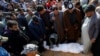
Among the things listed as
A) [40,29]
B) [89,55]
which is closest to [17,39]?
[40,29]

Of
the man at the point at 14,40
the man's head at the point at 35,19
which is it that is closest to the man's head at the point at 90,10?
the man at the point at 14,40

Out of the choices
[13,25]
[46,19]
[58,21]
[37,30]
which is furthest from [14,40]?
[58,21]

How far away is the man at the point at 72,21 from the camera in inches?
275

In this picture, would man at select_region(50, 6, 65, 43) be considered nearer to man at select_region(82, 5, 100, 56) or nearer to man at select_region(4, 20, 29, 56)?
man at select_region(82, 5, 100, 56)

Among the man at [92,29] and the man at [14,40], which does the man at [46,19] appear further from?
the man at [92,29]

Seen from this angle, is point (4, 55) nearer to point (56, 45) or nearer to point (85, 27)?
point (85, 27)

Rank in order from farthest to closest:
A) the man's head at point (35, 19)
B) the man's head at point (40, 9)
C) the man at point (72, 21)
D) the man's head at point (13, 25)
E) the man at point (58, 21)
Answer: the man at point (58, 21) → the man at point (72, 21) → the man's head at point (40, 9) → the man's head at point (35, 19) → the man's head at point (13, 25)

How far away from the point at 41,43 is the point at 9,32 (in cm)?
146

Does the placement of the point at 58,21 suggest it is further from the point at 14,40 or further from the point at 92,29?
the point at 14,40

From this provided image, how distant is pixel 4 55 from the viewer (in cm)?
491

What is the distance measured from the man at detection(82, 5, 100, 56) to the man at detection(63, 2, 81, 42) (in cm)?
127

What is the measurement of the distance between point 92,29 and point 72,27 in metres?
1.54

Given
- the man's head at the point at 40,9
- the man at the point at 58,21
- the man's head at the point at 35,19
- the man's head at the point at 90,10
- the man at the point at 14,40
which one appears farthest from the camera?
the man at the point at 58,21

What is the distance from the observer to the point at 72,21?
7035 mm
